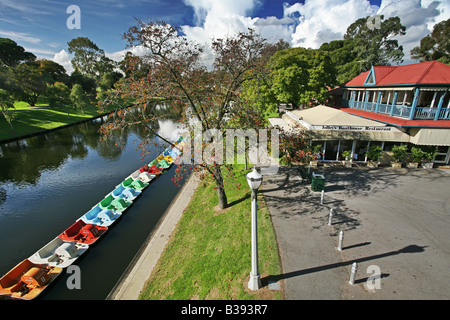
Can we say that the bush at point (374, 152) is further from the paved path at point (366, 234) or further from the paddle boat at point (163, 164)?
the paddle boat at point (163, 164)

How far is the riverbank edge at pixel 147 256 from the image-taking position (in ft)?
29.7

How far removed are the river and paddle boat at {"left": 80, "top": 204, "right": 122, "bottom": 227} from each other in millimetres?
461

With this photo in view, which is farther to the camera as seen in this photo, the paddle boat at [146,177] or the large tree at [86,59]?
the large tree at [86,59]

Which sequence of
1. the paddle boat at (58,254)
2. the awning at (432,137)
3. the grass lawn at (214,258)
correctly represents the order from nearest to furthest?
the grass lawn at (214,258) → the paddle boat at (58,254) → the awning at (432,137)

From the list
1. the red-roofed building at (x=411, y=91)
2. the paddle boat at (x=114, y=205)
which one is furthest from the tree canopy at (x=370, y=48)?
the paddle boat at (x=114, y=205)

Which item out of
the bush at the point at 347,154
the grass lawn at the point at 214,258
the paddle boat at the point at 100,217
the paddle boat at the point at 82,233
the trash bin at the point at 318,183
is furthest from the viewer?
the bush at the point at 347,154

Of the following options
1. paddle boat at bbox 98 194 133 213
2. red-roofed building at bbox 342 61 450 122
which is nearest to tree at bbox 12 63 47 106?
paddle boat at bbox 98 194 133 213

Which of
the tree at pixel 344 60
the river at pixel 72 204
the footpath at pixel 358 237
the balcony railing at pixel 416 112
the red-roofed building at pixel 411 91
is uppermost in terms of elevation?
the tree at pixel 344 60

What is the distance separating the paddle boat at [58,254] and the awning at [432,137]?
23.5 m

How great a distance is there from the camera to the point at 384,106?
65.1 feet

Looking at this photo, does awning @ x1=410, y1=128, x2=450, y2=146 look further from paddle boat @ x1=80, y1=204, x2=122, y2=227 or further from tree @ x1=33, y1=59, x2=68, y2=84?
tree @ x1=33, y1=59, x2=68, y2=84
